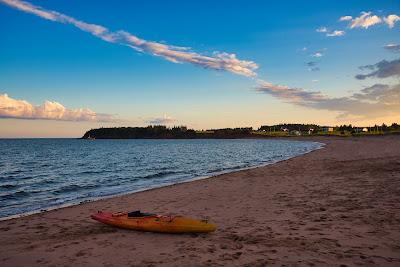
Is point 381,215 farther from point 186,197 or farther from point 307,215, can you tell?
point 186,197

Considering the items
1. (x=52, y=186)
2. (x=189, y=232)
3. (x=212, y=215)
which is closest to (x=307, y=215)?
→ (x=212, y=215)

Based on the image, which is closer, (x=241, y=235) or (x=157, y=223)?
(x=241, y=235)

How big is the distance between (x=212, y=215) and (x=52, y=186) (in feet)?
60.9

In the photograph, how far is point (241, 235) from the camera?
10.4m

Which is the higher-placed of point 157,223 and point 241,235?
point 157,223

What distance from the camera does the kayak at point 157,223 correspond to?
10.8 m

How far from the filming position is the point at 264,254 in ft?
27.9

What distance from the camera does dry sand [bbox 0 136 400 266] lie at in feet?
A: 27.6

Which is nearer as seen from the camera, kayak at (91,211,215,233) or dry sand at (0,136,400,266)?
dry sand at (0,136,400,266)

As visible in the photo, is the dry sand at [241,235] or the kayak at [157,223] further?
the kayak at [157,223]

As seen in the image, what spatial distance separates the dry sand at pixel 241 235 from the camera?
8406 mm

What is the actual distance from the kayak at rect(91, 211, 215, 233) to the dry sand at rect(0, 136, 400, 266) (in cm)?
25

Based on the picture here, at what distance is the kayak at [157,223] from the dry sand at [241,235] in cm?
25

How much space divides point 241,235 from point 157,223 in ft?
9.56
